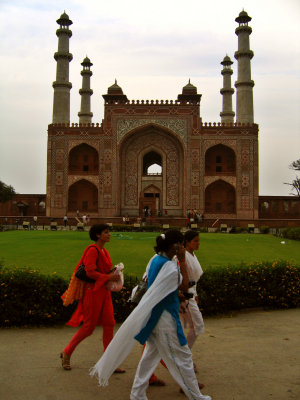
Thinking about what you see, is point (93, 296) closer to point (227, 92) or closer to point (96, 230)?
point (96, 230)

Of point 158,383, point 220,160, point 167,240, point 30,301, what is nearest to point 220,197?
point 220,160

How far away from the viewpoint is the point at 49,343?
15.0 ft

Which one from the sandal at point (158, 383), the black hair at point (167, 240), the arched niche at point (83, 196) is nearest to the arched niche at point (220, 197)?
the arched niche at point (83, 196)

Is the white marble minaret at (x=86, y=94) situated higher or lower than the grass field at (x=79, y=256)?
higher

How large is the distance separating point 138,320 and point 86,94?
118 ft

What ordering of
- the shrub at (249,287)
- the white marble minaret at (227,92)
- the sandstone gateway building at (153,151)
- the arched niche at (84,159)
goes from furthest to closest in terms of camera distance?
1. the white marble minaret at (227,92)
2. the arched niche at (84,159)
3. the sandstone gateway building at (153,151)
4. the shrub at (249,287)

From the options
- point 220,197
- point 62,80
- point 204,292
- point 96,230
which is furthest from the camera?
point 220,197

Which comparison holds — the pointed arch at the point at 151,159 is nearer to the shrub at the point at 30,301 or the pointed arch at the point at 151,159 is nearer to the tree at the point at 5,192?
the tree at the point at 5,192

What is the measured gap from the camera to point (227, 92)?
3700 cm

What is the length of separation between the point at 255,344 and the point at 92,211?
26125 mm

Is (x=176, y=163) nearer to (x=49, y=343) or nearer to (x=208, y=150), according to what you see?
(x=208, y=150)

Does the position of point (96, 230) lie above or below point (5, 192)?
below

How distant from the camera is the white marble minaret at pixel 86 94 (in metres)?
36.8

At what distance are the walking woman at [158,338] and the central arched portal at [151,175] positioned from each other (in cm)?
2714
